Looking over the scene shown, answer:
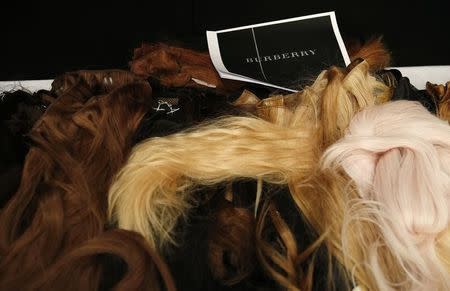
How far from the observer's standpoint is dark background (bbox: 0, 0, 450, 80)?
97 centimetres

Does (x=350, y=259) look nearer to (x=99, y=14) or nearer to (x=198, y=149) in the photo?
(x=198, y=149)

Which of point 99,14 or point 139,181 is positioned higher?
point 99,14

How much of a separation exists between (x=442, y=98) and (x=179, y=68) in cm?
46

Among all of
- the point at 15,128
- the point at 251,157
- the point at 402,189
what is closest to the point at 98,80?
the point at 15,128

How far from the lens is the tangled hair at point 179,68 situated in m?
0.82

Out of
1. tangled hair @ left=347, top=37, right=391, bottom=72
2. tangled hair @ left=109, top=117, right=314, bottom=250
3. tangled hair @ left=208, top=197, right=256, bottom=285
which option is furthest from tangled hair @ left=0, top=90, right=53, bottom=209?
tangled hair @ left=347, top=37, right=391, bottom=72

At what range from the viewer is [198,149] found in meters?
0.57

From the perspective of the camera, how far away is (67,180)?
528mm

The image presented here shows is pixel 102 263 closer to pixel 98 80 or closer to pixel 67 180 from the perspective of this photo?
pixel 67 180

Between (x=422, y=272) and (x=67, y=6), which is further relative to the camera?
(x=67, y=6)

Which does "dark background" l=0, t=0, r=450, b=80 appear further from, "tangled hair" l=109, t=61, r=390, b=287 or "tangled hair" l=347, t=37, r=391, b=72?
"tangled hair" l=109, t=61, r=390, b=287

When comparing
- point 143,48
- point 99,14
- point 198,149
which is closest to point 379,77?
point 198,149

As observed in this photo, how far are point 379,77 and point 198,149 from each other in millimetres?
324

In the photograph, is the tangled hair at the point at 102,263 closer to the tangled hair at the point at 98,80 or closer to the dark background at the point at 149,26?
the tangled hair at the point at 98,80
